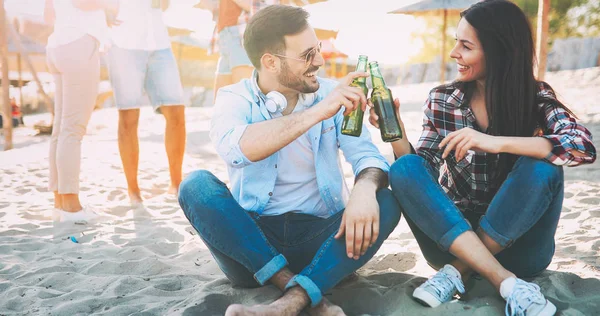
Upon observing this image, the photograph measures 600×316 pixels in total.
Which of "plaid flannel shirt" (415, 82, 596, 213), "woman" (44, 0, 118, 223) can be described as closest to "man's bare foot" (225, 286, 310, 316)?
"plaid flannel shirt" (415, 82, 596, 213)

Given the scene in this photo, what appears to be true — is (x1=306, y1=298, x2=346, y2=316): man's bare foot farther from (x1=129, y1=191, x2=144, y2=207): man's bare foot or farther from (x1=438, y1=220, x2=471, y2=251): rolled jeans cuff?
(x1=129, y1=191, x2=144, y2=207): man's bare foot

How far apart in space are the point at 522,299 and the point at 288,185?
3.20ft

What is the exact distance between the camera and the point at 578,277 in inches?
86.1

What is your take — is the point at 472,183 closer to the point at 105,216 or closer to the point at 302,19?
the point at 302,19

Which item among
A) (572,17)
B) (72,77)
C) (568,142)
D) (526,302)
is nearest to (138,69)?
(72,77)

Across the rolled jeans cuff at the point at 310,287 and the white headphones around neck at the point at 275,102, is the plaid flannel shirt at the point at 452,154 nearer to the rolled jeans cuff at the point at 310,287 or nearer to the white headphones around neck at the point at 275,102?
the white headphones around neck at the point at 275,102

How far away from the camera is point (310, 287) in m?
1.84

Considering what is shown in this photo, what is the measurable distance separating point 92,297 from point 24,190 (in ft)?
9.90

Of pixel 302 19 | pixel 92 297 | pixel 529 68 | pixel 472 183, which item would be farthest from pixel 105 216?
pixel 529 68

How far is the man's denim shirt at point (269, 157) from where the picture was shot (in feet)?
7.13

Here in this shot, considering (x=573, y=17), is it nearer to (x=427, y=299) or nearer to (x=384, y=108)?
(x=384, y=108)

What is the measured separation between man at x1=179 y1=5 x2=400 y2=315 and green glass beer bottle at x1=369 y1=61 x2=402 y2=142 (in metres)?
0.10

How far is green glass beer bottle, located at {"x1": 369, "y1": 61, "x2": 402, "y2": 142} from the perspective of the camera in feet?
7.23

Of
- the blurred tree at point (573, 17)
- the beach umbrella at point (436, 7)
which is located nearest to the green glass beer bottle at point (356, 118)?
the beach umbrella at point (436, 7)
